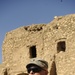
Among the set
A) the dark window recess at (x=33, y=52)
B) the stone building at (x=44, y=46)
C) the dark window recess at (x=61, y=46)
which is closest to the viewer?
the stone building at (x=44, y=46)

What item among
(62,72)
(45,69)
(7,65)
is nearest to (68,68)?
(62,72)

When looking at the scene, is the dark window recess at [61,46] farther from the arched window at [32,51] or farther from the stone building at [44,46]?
the arched window at [32,51]

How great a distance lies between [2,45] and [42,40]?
4.39 metres

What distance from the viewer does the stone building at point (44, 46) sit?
21.8 meters

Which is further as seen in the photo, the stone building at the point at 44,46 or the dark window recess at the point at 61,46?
the dark window recess at the point at 61,46

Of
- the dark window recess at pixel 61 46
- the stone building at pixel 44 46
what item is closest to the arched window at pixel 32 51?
the stone building at pixel 44 46

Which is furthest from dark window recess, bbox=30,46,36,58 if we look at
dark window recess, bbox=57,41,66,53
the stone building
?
dark window recess, bbox=57,41,66,53

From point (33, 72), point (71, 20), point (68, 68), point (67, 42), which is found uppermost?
point (71, 20)

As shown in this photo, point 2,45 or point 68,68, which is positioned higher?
point 2,45

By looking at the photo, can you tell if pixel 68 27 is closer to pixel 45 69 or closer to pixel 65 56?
pixel 65 56

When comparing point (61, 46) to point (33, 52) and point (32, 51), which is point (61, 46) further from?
point (32, 51)

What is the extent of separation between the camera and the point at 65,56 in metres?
21.8

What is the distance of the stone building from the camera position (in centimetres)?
2178

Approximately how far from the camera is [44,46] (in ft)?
77.2
